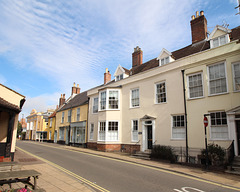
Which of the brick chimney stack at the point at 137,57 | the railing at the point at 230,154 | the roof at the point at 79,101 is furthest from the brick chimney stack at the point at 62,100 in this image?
the railing at the point at 230,154

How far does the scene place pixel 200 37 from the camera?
17.8 m

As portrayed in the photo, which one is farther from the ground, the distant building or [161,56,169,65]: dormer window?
[161,56,169,65]: dormer window

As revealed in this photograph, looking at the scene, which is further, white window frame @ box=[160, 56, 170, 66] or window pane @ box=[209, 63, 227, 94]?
white window frame @ box=[160, 56, 170, 66]

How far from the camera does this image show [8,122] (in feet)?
42.1

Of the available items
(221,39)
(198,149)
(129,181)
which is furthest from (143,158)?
(221,39)

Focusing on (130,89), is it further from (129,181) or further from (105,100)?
(129,181)

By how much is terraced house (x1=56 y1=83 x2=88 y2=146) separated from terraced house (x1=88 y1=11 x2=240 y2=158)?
19.3ft

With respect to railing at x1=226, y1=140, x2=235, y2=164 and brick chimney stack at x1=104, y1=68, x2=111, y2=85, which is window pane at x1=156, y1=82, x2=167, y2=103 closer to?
railing at x1=226, y1=140, x2=235, y2=164

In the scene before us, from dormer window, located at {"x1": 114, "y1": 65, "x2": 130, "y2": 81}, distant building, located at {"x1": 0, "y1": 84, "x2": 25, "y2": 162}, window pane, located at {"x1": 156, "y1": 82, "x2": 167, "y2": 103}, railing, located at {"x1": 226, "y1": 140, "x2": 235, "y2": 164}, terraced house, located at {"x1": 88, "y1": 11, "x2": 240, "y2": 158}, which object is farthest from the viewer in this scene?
dormer window, located at {"x1": 114, "y1": 65, "x2": 130, "y2": 81}

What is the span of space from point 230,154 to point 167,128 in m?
5.27

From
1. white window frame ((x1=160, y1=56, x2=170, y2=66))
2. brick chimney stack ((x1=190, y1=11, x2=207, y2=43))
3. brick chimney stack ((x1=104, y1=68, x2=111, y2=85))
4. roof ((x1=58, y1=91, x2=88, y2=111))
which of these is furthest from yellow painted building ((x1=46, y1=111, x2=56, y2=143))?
brick chimney stack ((x1=190, y1=11, x2=207, y2=43))

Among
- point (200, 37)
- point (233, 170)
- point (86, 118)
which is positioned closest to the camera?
point (233, 170)

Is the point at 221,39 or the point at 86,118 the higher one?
the point at 221,39

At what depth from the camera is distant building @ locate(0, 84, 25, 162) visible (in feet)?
37.6
